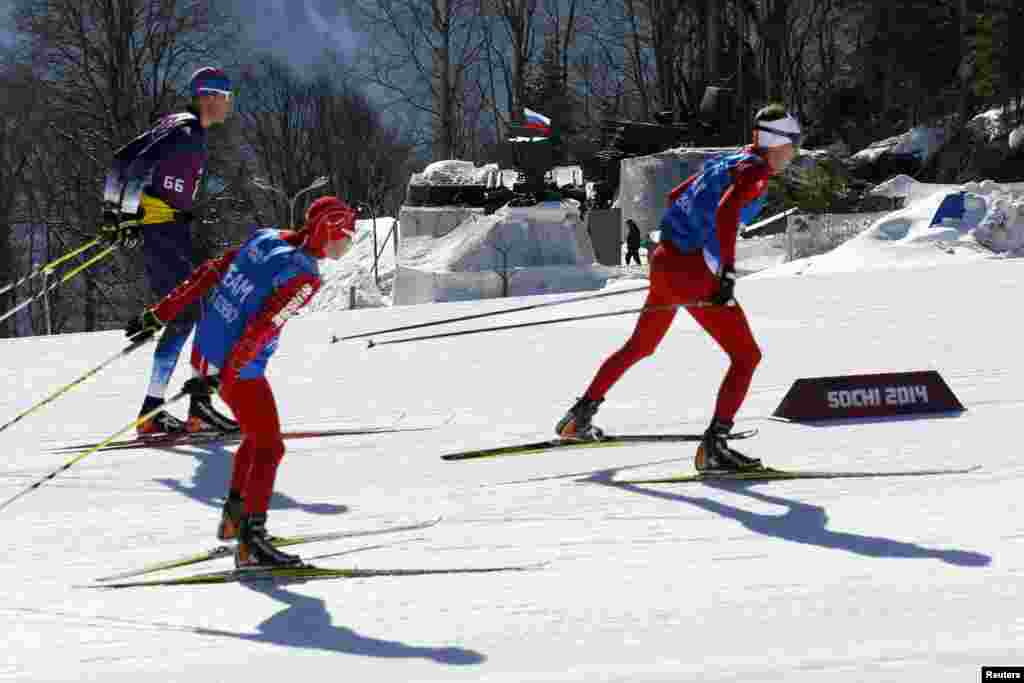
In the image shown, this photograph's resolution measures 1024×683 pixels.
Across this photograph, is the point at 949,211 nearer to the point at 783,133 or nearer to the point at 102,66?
the point at 783,133

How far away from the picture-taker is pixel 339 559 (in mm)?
4855

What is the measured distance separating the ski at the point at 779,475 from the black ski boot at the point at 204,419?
2773 mm

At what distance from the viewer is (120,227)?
23.6ft

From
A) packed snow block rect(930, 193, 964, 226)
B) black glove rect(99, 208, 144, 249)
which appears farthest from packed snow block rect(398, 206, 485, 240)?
black glove rect(99, 208, 144, 249)

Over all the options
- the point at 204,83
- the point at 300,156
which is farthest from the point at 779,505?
the point at 300,156

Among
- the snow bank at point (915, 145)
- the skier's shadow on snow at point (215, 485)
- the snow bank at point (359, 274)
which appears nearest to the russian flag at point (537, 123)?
the snow bank at point (359, 274)

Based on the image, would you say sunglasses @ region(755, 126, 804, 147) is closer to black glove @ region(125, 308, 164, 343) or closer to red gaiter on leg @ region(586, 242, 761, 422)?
red gaiter on leg @ region(586, 242, 761, 422)

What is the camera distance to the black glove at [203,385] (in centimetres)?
445

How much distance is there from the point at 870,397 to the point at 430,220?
23.1 m

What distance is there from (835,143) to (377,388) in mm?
33533

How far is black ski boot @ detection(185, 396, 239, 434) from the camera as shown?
746 cm

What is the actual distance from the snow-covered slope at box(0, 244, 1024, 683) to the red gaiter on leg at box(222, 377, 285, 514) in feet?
1.18

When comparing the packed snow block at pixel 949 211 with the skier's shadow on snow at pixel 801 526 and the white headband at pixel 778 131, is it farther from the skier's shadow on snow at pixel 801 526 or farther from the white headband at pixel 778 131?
the skier's shadow on snow at pixel 801 526

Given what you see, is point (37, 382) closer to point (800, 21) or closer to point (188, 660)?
point (188, 660)
